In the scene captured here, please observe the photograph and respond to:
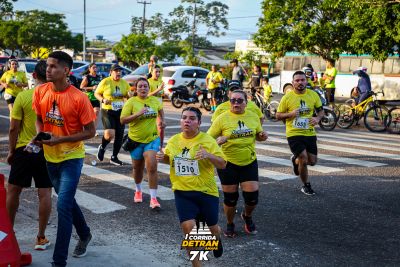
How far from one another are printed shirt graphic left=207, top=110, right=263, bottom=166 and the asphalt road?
917mm

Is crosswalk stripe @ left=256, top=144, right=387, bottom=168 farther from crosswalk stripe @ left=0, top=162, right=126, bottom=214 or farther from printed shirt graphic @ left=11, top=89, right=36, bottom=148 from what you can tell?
printed shirt graphic @ left=11, top=89, right=36, bottom=148

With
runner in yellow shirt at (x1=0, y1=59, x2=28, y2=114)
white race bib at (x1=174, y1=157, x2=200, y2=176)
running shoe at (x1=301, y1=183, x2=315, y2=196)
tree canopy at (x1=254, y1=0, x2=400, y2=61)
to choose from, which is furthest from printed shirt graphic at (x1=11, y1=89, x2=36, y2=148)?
tree canopy at (x1=254, y1=0, x2=400, y2=61)

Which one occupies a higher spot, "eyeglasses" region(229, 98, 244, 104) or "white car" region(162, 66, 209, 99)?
"eyeglasses" region(229, 98, 244, 104)

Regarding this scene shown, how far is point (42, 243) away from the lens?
5.64 metres

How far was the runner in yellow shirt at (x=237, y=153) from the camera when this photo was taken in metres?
6.30

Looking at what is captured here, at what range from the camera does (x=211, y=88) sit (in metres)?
22.7

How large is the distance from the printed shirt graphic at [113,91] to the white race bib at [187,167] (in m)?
5.88

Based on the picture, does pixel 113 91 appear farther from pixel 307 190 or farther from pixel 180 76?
pixel 180 76

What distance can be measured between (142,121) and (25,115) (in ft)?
7.42

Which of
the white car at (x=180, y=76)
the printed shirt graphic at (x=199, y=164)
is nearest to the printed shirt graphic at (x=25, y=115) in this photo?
the printed shirt graphic at (x=199, y=164)

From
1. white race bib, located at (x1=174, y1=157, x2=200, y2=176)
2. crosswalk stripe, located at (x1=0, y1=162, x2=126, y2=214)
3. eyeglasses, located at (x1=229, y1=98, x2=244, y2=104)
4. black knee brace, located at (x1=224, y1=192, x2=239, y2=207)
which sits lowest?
crosswalk stripe, located at (x1=0, y1=162, x2=126, y2=214)

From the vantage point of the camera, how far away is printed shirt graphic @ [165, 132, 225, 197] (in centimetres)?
507

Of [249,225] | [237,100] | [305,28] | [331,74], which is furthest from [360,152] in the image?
[305,28]

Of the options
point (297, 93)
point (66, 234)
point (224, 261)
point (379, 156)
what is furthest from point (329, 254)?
point (379, 156)
